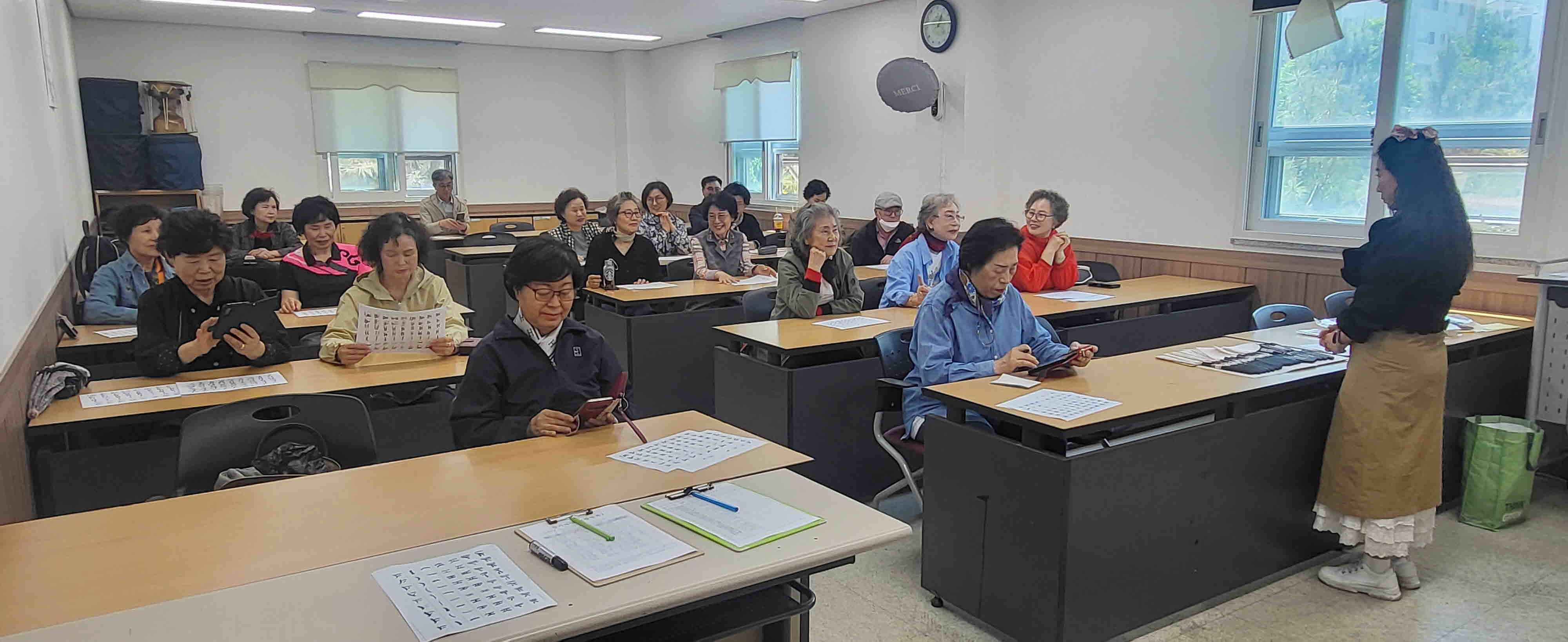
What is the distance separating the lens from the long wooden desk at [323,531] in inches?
59.3

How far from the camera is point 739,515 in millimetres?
1861

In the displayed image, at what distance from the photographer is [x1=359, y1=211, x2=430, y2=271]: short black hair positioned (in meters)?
3.68

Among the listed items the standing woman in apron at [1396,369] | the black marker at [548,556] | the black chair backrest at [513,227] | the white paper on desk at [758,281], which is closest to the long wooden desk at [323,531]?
the black marker at [548,556]

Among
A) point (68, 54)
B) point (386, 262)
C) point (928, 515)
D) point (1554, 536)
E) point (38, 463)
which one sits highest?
point (68, 54)

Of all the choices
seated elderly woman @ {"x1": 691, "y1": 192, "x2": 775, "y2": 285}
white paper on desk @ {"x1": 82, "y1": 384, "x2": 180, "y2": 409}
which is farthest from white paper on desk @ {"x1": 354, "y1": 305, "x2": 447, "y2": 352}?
seated elderly woman @ {"x1": 691, "y1": 192, "x2": 775, "y2": 285}

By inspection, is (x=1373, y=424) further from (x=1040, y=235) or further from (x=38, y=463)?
(x=38, y=463)

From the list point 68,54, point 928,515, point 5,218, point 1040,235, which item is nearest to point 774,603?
point 928,515

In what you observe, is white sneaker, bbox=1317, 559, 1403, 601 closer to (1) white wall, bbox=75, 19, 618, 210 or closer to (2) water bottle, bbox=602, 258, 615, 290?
(2) water bottle, bbox=602, 258, 615, 290

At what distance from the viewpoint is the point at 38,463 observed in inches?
108

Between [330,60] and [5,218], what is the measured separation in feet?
25.3

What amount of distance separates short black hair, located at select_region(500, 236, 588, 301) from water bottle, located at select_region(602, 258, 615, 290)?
316cm

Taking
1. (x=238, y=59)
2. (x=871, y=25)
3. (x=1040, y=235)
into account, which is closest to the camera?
(x=1040, y=235)

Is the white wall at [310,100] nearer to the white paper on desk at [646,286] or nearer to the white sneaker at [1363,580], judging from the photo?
the white paper on desk at [646,286]

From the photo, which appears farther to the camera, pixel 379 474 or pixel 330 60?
pixel 330 60
